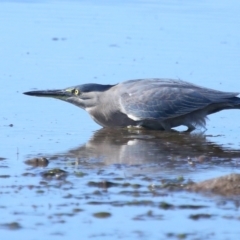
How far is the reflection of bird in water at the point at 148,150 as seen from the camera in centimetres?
839

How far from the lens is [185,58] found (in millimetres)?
14008

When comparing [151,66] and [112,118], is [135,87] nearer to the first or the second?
[112,118]

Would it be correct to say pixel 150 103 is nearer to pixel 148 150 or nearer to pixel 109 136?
pixel 109 136

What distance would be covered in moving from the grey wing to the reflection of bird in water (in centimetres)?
21

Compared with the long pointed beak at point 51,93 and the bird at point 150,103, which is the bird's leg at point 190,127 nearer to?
the bird at point 150,103

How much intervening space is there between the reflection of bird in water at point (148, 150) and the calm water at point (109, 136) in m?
0.01

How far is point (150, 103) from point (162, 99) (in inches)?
5.7

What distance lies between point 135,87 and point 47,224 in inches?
165

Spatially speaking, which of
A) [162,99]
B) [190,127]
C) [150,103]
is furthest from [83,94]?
[190,127]

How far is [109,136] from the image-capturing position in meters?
9.91

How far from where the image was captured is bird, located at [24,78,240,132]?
1018 cm

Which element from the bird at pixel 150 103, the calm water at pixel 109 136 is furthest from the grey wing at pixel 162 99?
the calm water at pixel 109 136

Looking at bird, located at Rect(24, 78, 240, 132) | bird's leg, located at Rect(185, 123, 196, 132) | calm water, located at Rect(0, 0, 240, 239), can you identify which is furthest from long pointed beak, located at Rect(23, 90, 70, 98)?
bird's leg, located at Rect(185, 123, 196, 132)

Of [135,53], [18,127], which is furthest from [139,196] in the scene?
[135,53]
